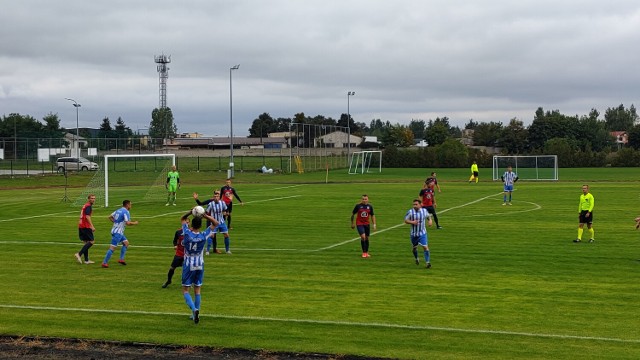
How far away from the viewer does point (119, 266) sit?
74.1ft

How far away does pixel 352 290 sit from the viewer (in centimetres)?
1869

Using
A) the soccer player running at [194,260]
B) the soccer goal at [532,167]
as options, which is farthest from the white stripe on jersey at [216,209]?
the soccer goal at [532,167]

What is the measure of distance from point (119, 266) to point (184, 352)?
9.56 m

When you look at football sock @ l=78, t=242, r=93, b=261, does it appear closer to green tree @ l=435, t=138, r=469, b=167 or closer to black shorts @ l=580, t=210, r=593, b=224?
black shorts @ l=580, t=210, r=593, b=224

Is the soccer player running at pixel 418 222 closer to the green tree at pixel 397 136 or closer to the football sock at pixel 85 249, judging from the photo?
the football sock at pixel 85 249

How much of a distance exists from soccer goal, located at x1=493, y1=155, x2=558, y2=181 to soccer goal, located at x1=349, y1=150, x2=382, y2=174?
18081 mm

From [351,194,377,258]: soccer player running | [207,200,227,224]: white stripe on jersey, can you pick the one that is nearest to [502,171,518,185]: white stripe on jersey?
[351,194,377,258]: soccer player running

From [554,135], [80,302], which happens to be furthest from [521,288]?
[554,135]

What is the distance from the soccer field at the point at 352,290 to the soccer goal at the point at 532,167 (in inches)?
1704

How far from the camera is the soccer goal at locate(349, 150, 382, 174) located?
92938mm

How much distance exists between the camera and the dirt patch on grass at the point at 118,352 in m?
13.5

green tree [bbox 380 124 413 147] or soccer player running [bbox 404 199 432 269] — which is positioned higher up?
green tree [bbox 380 124 413 147]

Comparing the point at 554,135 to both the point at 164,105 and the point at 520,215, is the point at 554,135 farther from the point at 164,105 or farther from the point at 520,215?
the point at 520,215

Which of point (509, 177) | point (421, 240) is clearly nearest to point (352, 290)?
point (421, 240)
